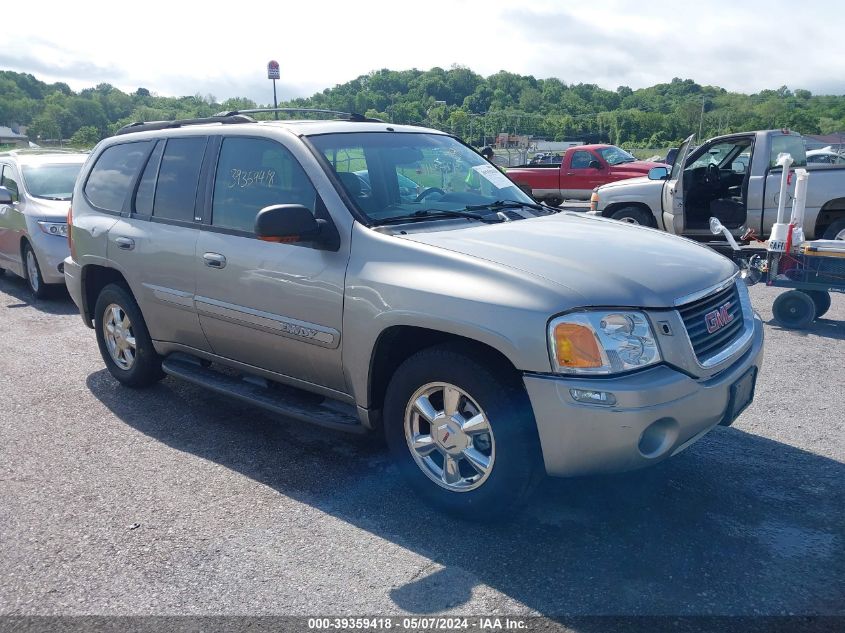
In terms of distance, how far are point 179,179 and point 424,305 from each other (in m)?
2.28

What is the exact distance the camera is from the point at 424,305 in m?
3.30

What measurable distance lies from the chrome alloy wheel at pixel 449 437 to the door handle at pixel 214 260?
151 cm

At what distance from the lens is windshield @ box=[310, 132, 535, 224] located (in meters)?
3.98

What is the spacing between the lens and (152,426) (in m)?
4.82

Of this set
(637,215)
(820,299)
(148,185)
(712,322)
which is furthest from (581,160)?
(712,322)

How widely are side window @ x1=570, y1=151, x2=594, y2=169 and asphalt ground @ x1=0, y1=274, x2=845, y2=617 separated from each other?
14.7 meters

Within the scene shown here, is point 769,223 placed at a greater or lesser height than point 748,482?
greater

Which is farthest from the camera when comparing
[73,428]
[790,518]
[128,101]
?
[128,101]

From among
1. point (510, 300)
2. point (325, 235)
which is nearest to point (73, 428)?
point (325, 235)

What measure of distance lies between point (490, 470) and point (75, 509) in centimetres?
211

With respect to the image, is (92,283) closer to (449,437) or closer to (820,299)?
(449,437)

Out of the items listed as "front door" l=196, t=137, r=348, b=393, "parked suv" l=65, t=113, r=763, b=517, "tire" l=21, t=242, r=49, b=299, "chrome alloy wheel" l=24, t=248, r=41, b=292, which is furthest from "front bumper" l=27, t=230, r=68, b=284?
"front door" l=196, t=137, r=348, b=393

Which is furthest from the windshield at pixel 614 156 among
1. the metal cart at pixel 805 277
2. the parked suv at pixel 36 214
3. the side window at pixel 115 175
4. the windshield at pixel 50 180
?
the side window at pixel 115 175

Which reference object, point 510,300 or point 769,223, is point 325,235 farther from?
point 769,223
